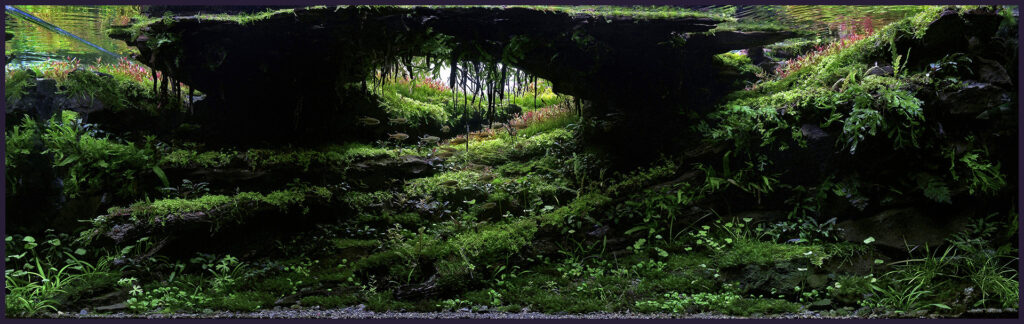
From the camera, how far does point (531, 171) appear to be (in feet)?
20.3

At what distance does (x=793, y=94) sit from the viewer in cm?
462

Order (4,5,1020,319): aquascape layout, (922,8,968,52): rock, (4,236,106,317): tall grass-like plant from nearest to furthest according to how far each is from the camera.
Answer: (4,236,106,317): tall grass-like plant → (4,5,1020,319): aquascape layout → (922,8,968,52): rock

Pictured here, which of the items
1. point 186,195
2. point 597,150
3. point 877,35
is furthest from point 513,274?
point 877,35

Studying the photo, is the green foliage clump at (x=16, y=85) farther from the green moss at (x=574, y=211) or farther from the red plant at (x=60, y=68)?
the green moss at (x=574, y=211)

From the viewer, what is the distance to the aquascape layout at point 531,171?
381 cm

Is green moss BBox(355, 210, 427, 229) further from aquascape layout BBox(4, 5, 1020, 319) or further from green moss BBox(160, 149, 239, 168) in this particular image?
green moss BBox(160, 149, 239, 168)

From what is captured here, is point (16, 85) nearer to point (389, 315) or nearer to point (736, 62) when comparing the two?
point (389, 315)

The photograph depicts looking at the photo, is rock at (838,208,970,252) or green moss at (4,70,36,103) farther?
green moss at (4,70,36,103)

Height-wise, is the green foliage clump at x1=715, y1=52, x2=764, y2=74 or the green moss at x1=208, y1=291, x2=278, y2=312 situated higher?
Answer: the green foliage clump at x1=715, y1=52, x2=764, y2=74

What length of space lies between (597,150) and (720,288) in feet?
7.79

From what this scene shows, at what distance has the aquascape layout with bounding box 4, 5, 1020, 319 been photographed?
3.81 m

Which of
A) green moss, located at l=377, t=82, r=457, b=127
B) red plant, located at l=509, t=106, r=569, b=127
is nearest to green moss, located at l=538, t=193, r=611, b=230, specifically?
red plant, located at l=509, t=106, r=569, b=127

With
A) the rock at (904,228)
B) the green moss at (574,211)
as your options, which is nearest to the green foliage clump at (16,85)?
the green moss at (574,211)

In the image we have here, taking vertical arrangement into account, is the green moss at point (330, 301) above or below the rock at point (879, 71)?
below
